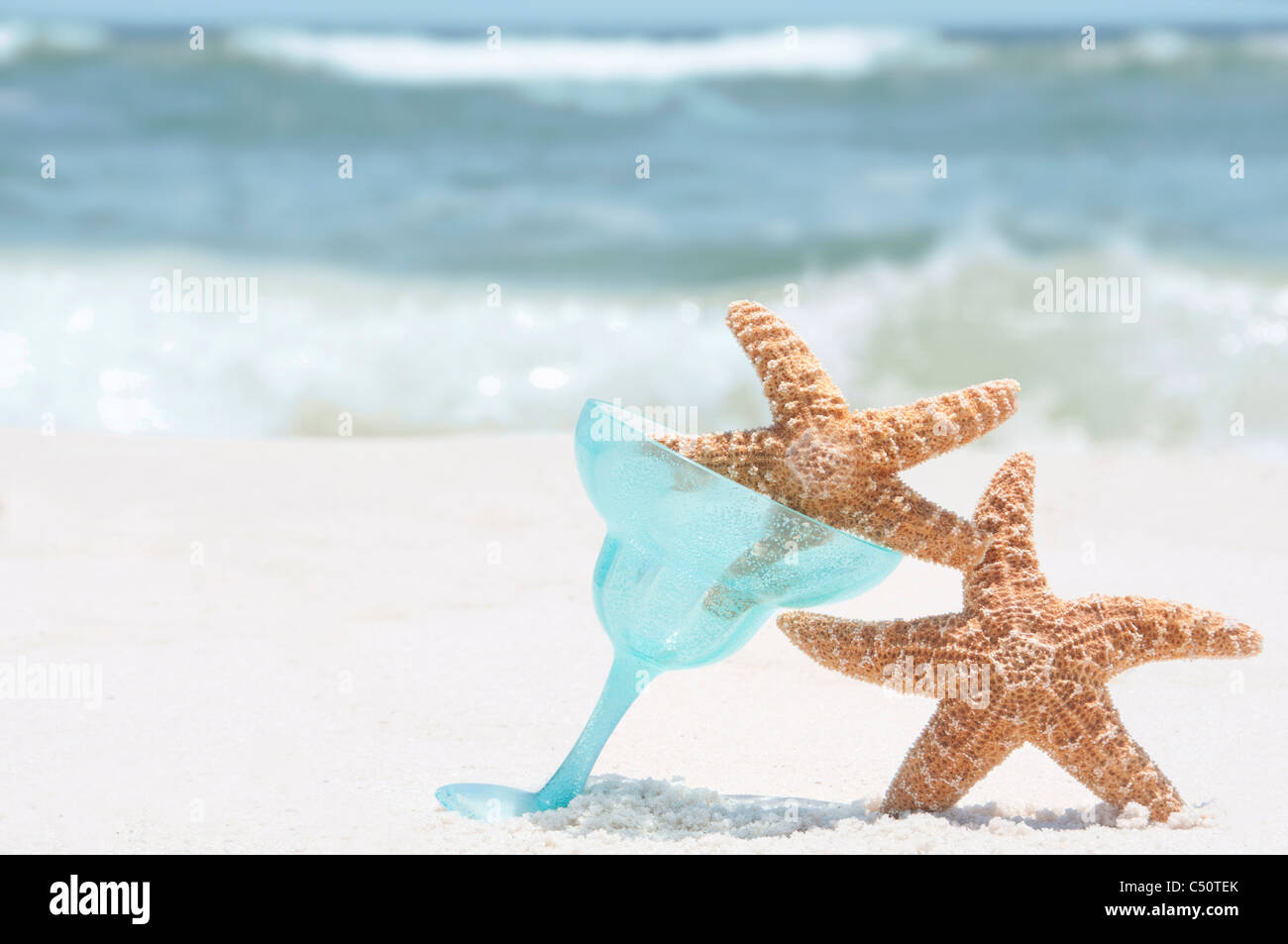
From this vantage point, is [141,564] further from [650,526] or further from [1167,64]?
[1167,64]

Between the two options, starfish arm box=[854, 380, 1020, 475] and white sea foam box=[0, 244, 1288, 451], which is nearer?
starfish arm box=[854, 380, 1020, 475]

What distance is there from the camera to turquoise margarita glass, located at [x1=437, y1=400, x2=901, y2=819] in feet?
7.70

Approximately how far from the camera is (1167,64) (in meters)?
16.8

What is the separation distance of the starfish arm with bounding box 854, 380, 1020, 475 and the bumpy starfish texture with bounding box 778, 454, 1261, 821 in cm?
22

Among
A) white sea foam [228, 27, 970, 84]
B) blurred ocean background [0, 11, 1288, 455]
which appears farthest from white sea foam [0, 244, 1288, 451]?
white sea foam [228, 27, 970, 84]

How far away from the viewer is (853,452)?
2.43 m

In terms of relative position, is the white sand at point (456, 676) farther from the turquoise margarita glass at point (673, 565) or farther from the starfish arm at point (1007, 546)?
the starfish arm at point (1007, 546)

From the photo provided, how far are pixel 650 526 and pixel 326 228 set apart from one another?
482 inches

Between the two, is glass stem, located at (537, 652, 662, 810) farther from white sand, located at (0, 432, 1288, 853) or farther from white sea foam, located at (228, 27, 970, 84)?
white sea foam, located at (228, 27, 970, 84)

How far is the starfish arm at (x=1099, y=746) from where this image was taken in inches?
99.7

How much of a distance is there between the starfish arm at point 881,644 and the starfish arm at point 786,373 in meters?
0.41

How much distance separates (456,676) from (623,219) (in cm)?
1077

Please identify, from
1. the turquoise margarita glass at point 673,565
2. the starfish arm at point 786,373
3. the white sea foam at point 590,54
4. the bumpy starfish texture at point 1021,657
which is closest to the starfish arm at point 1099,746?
the bumpy starfish texture at point 1021,657
